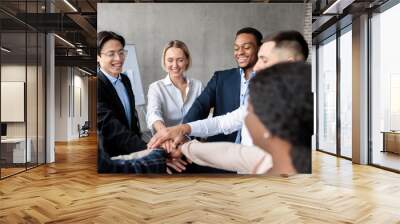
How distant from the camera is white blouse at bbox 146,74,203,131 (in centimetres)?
625

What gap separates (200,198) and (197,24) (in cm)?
271

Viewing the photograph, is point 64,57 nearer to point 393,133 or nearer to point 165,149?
point 165,149

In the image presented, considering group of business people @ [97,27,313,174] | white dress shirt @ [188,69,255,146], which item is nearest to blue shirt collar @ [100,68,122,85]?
group of business people @ [97,27,313,174]

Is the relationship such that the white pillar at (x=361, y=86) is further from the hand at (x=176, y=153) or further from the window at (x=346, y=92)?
the hand at (x=176, y=153)

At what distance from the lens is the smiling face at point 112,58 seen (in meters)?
6.40

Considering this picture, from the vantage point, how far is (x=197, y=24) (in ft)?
21.1

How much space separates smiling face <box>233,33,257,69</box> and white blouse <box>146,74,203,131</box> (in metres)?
0.70

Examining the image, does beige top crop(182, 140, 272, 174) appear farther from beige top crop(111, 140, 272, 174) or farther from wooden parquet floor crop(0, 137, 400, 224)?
wooden parquet floor crop(0, 137, 400, 224)

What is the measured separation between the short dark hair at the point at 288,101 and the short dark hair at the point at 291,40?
269 mm

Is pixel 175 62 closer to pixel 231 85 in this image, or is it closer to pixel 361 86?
pixel 231 85

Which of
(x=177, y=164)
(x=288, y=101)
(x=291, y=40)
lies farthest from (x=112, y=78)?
(x=291, y=40)

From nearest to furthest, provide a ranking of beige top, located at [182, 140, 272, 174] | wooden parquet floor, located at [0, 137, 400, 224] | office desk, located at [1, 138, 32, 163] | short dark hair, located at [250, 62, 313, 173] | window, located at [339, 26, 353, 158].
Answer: wooden parquet floor, located at [0, 137, 400, 224], short dark hair, located at [250, 62, 313, 173], beige top, located at [182, 140, 272, 174], office desk, located at [1, 138, 32, 163], window, located at [339, 26, 353, 158]

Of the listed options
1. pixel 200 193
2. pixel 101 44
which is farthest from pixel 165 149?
pixel 101 44

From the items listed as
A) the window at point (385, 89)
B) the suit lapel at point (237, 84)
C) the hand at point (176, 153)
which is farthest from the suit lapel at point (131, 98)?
the window at point (385, 89)
